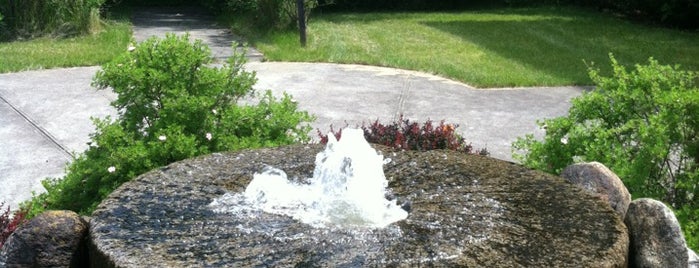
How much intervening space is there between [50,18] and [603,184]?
1177 cm

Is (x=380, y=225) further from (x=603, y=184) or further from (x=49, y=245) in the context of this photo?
(x=49, y=245)

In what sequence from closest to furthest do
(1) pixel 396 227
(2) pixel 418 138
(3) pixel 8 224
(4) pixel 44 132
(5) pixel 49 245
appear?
(1) pixel 396 227, (5) pixel 49 245, (3) pixel 8 224, (2) pixel 418 138, (4) pixel 44 132

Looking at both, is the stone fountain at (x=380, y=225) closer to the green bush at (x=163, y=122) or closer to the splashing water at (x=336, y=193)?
the splashing water at (x=336, y=193)

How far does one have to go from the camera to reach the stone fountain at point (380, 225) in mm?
3693

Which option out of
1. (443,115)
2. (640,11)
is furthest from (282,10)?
(640,11)

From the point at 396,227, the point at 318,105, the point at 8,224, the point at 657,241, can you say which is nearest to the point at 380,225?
the point at 396,227

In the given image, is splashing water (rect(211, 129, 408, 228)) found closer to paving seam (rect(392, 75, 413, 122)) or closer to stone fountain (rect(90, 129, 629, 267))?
stone fountain (rect(90, 129, 629, 267))

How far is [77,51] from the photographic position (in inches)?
505

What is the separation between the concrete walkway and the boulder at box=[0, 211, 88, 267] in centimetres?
207

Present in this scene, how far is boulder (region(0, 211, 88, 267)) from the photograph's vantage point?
14.1 ft

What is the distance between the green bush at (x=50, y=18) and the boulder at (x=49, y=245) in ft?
35.3

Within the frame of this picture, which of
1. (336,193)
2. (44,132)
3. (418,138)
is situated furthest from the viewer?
(44,132)

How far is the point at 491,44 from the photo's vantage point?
14461mm

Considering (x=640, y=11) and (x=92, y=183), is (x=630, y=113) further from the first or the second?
(x=640, y=11)
